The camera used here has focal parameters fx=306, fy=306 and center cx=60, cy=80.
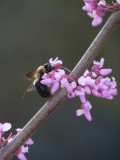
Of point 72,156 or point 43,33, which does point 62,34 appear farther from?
point 72,156

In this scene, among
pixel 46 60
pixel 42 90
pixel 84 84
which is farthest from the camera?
pixel 46 60

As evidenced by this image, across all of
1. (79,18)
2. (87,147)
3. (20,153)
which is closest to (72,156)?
(87,147)

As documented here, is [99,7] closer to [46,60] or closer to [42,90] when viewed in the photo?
[42,90]

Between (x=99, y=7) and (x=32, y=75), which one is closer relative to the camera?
(x=99, y=7)

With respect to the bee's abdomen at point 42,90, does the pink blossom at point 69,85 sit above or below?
below

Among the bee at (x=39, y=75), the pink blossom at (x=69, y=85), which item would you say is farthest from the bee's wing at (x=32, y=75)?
the pink blossom at (x=69, y=85)

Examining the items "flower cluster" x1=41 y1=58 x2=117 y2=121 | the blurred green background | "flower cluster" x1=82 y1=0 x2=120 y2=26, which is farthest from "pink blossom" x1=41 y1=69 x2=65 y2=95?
the blurred green background

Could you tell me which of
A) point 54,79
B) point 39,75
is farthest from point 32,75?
point 54,79

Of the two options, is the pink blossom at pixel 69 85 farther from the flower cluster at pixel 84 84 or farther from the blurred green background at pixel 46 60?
the blurred green background at pixel 46 60

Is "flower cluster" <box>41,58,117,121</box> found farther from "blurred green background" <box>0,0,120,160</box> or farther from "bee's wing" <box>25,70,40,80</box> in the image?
"blurred green background" <box>0,0,120,160</box>
